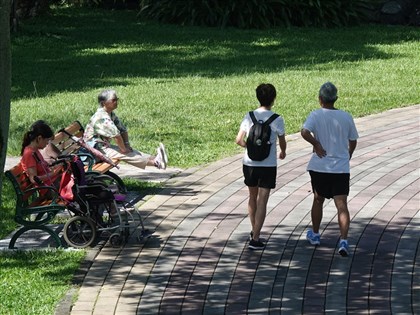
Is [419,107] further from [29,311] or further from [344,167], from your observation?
[29,311]

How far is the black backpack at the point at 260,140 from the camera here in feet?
31.8

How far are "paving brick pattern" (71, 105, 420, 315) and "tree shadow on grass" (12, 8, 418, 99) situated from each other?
26.0 feet

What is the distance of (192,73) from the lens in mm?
20766

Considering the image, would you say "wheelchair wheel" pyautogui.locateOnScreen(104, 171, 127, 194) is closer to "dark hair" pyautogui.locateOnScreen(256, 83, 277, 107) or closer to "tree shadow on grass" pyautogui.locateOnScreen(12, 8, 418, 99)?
"dark hair" pyautogui.locateOnScreen(256, 83, 277, 107)

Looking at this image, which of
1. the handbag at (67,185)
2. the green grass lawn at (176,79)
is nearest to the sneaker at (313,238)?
the green grass lawn at (176,79)

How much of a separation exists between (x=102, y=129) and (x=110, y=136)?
0.39 ft

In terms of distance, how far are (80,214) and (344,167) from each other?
242 cm

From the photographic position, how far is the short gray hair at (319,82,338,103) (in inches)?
378

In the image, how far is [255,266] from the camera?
31.1 ft

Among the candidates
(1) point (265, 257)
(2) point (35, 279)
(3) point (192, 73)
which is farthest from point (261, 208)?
(3) point (192, 73)

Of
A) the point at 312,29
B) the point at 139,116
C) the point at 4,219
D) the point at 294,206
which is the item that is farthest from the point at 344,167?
the point at 312,29

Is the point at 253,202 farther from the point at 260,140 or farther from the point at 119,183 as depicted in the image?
the point at 119,183

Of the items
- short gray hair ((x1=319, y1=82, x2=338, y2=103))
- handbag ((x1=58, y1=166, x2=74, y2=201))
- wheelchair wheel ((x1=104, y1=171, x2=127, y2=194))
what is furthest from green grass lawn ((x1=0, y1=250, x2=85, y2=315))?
short gray hair ((x1=319, y1=82, x2=338, y2=103))

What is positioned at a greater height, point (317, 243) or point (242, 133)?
point (242, 133)
